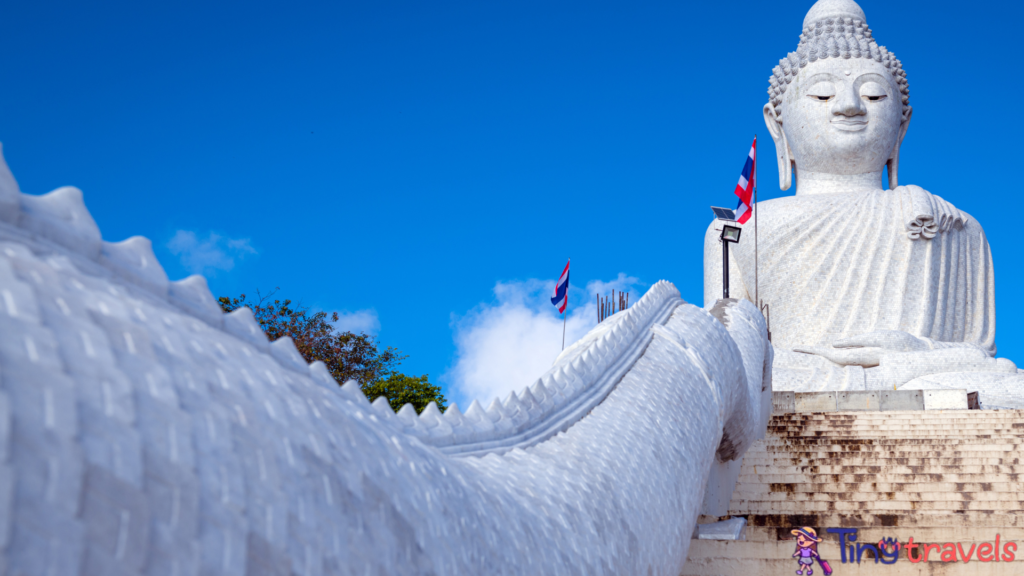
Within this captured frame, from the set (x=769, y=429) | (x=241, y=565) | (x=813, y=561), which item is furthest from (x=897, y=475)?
(x=241, y=565)

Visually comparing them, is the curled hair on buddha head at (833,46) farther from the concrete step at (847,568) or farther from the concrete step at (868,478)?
the concrete step at (847,568)

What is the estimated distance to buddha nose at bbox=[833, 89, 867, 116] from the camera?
13.3m

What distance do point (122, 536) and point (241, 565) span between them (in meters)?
0.13

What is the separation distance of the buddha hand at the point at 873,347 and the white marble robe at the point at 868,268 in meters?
0.61

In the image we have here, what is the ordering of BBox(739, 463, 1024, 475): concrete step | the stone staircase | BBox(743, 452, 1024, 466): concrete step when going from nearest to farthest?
the stone staircase → BBox(739, 463, 1024, 475): concrete step → BBox(743, 452, 1024, 466): concrete step

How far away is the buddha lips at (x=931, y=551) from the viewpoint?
4.21 m

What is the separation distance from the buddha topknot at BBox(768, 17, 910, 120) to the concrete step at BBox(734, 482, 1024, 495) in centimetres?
958

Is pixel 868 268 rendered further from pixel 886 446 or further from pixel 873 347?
pixel 886 446

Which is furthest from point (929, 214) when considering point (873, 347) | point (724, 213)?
point (724, 213)

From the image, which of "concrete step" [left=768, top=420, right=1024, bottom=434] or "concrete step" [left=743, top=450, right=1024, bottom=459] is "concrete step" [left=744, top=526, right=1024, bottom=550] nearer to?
"concrete step" [left=743, top=450, right=1024, bottom=459]

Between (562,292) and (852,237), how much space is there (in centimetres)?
471

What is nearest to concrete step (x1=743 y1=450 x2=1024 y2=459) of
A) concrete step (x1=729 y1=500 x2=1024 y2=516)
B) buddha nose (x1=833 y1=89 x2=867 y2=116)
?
concrete step (x1=729 y1=500 x2=1024 y2=516)

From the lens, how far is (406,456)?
3.96ft

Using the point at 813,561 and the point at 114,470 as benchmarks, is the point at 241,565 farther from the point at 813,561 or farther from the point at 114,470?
the point at 813,561
